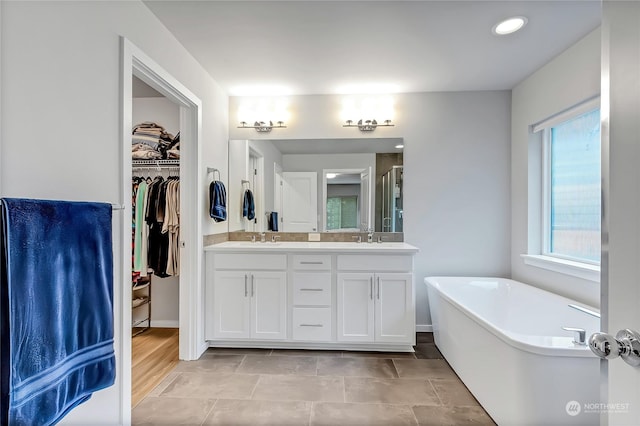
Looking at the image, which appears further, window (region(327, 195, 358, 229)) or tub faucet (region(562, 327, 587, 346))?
window (region(327, 195, 358, 229))

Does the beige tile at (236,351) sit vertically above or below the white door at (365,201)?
below

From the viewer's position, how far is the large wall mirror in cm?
317

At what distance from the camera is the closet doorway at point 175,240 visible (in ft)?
5.35

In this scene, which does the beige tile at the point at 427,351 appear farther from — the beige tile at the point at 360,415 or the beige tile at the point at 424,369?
the beige tile at the point at 360,415

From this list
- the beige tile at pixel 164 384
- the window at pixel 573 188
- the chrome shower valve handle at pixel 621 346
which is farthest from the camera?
the window at pixel 573 188

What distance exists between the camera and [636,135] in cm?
59

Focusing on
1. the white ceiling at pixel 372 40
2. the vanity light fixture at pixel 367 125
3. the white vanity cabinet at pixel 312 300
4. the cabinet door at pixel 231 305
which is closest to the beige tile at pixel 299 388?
the white vanity cabinet at pixel 312 300

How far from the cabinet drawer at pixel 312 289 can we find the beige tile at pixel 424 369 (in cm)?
78

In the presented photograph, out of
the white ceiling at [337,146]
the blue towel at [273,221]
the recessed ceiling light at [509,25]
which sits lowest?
the blue towel at [273,221]

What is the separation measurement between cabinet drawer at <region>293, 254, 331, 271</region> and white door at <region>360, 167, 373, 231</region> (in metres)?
0.71

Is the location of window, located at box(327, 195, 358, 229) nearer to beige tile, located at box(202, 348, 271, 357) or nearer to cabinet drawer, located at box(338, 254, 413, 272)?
cabinet drawer, located at box(338, 254, 413, 272)

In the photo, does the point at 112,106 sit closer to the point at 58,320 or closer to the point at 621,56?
the point at 58,320

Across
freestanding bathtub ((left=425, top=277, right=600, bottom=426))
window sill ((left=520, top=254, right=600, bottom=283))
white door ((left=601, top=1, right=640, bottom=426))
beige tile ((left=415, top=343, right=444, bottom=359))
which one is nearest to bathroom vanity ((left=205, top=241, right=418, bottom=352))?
beige tile ((left=415, top=343, right=444, bottom=359))

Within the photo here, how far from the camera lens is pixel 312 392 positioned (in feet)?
6.73
